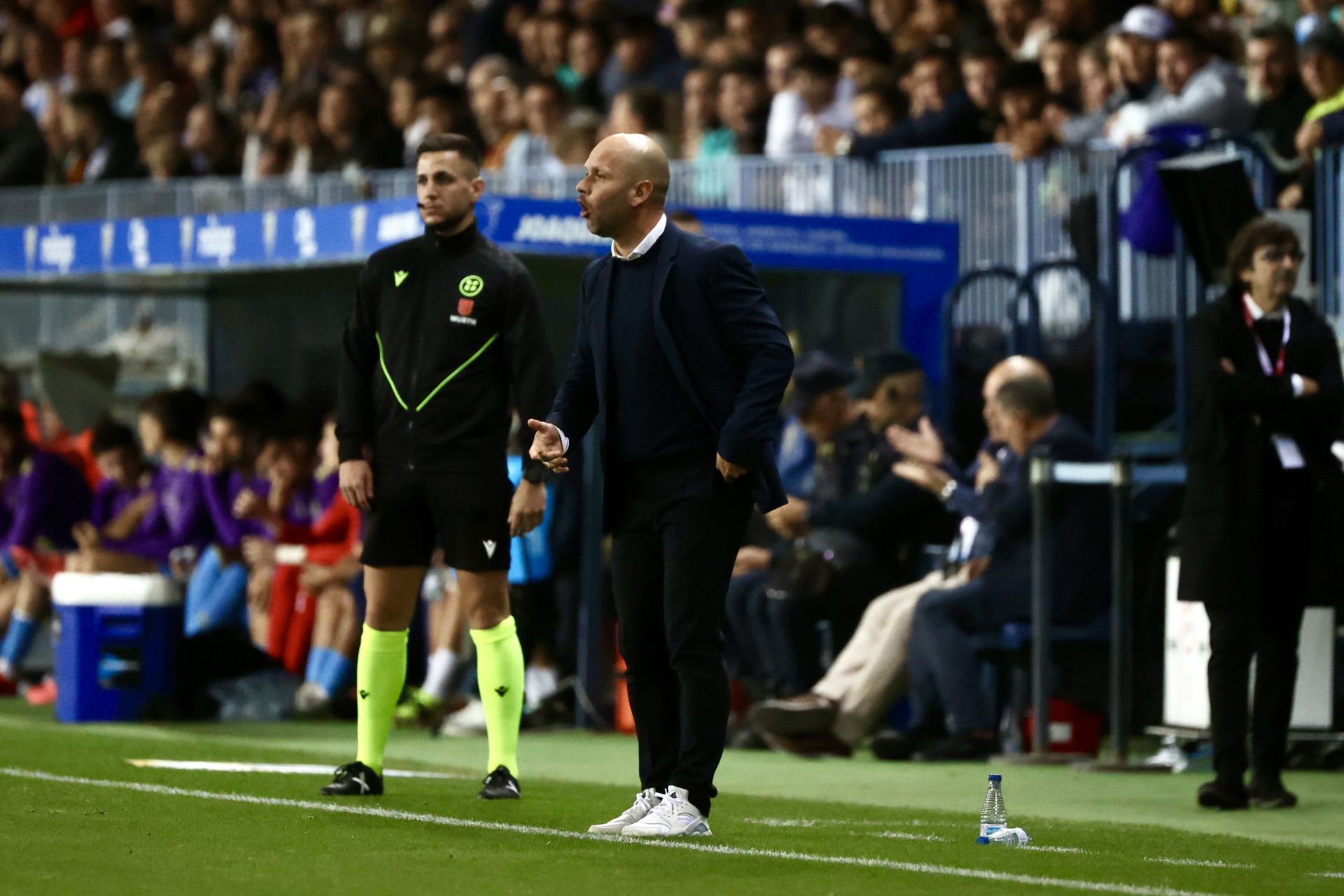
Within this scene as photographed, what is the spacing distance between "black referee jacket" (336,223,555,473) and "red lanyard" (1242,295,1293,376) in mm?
2570

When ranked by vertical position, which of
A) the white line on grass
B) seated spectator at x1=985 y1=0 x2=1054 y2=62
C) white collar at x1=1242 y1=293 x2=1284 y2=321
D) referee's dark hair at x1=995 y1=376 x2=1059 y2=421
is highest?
seated spectator at x1=985 y1=0 x2=1054 y2=62

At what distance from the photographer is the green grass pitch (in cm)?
610

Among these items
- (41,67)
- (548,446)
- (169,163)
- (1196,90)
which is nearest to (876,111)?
(1196,90)

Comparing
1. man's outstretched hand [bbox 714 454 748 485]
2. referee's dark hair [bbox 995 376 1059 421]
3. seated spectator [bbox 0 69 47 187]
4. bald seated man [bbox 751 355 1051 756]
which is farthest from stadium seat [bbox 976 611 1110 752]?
seated spectator [bbox 0 69 47 187]

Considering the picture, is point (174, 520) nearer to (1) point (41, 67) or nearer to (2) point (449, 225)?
(2) point (449, 225)

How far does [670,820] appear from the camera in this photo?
698 cm

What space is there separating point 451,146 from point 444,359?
724mm

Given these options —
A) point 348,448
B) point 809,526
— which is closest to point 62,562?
point 809,526

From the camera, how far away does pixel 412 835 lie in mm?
7039

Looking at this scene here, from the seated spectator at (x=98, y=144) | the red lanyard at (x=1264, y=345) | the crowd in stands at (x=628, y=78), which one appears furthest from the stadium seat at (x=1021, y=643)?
the seated spectator at (x=98, y=144)

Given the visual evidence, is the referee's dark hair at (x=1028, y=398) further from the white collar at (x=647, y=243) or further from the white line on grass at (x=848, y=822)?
the white collar at (x=647, y=243)

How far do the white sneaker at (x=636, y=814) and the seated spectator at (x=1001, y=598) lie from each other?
404 cm

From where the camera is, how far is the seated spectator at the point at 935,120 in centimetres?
1462

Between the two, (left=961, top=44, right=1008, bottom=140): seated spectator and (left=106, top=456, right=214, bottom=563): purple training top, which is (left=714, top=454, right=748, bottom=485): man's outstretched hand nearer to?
(left=106, top=456, right=214, bottom=563): purple training top
